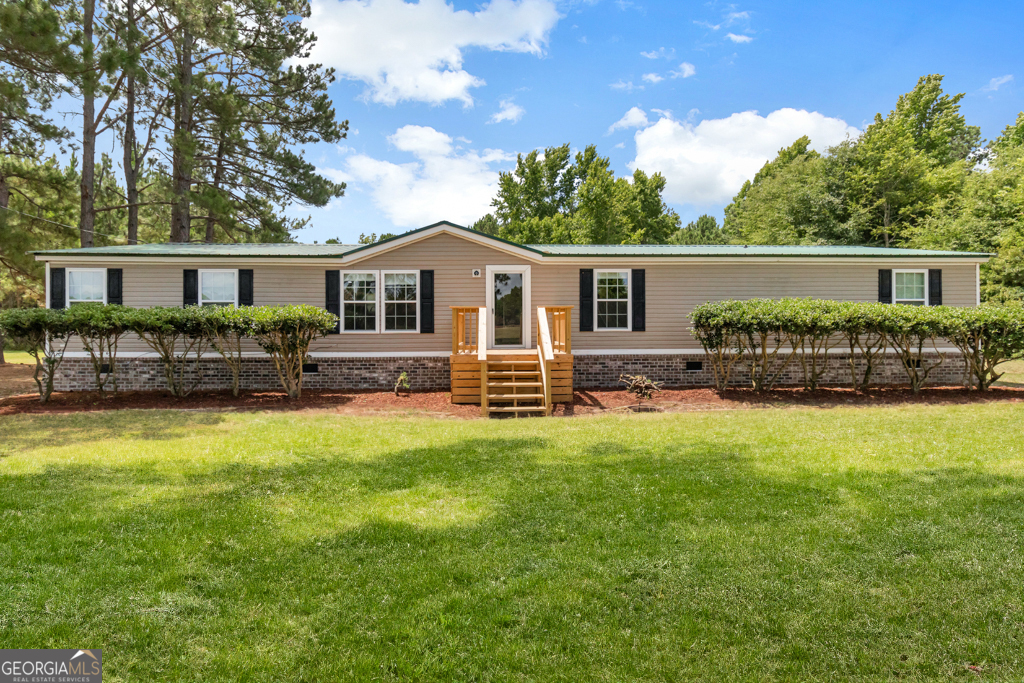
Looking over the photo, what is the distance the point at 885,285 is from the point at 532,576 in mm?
13550

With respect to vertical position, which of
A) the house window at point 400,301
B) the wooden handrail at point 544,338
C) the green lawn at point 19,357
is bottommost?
the green lawn at point 19,357

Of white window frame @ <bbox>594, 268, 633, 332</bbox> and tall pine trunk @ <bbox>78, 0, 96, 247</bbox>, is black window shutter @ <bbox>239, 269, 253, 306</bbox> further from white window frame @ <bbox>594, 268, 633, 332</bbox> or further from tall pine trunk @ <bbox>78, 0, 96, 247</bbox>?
tall pine trunk @ <bbox>78, 0, 96, 247</bbox>

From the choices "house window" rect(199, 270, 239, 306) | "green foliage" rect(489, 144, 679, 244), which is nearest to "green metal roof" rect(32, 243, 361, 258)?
"house window" rect(199, 270, 239, 306)

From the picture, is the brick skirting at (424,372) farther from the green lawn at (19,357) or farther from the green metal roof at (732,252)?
the green lawn at (19,357)

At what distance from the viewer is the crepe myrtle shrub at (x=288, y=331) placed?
10258 mm

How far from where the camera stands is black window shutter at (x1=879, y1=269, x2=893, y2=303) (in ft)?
42.6

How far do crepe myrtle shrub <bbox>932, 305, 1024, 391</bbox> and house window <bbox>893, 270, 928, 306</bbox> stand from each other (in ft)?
6.48

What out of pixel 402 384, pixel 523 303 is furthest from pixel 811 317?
pixel 402 384

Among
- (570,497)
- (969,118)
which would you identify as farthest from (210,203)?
(969,118)

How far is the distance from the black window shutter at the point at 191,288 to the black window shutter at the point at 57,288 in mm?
2473

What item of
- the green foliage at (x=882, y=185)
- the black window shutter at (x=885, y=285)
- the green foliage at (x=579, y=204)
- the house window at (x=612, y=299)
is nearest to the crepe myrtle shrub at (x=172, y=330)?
the house window at (x=612, y=299)

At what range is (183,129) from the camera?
19.2 meters

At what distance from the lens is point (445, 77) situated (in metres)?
16.1

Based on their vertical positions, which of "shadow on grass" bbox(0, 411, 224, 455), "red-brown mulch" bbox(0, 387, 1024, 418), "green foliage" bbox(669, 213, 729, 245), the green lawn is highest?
"green foliage" bbox(669, 213, 729, 245)
